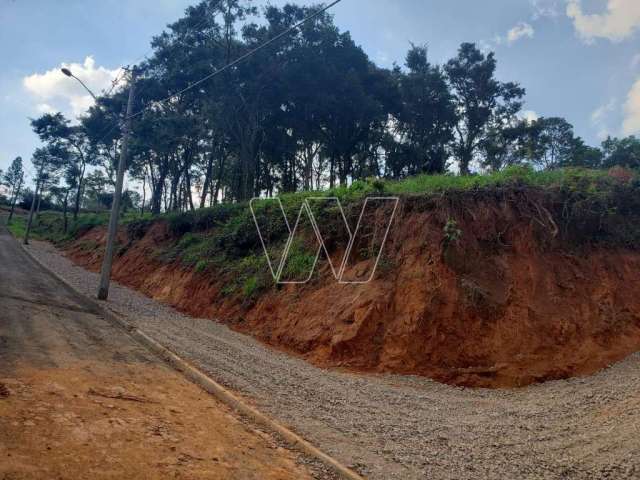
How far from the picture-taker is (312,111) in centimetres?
2688

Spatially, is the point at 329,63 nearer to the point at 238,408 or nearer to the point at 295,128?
the point at 295,128

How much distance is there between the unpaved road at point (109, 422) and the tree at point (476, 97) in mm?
24946

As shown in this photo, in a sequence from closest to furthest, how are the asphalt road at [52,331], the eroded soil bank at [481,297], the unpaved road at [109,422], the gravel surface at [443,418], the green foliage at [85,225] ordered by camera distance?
the unpaved road at [109,422], the gravel surface at [443,418], the asphalt road at [52,331], the eroded soil bank at [481,297], the green foliage at [85,225]

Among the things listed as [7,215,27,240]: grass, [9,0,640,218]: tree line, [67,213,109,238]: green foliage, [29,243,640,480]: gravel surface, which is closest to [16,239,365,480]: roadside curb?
[29,243,640,480]: gravel surface

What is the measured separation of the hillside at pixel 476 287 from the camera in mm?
9289

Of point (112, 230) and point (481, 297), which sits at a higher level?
point (112, 230)

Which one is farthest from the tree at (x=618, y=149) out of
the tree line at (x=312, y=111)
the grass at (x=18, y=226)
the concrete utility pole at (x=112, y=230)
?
the grass at (x=18, y=226)

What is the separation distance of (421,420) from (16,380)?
212 inches

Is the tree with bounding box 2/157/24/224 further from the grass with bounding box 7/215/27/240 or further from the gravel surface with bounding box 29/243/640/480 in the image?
the gravel surface with bounding box 29/243/640/480

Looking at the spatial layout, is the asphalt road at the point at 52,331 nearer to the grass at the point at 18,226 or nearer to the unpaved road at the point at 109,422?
the unpaved road at the point at 109,422

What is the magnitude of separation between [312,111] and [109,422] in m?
23.6

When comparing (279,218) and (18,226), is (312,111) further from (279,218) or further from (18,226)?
(18,226)

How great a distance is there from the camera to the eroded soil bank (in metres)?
9.23

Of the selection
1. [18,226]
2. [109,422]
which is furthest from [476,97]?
[18,226]
